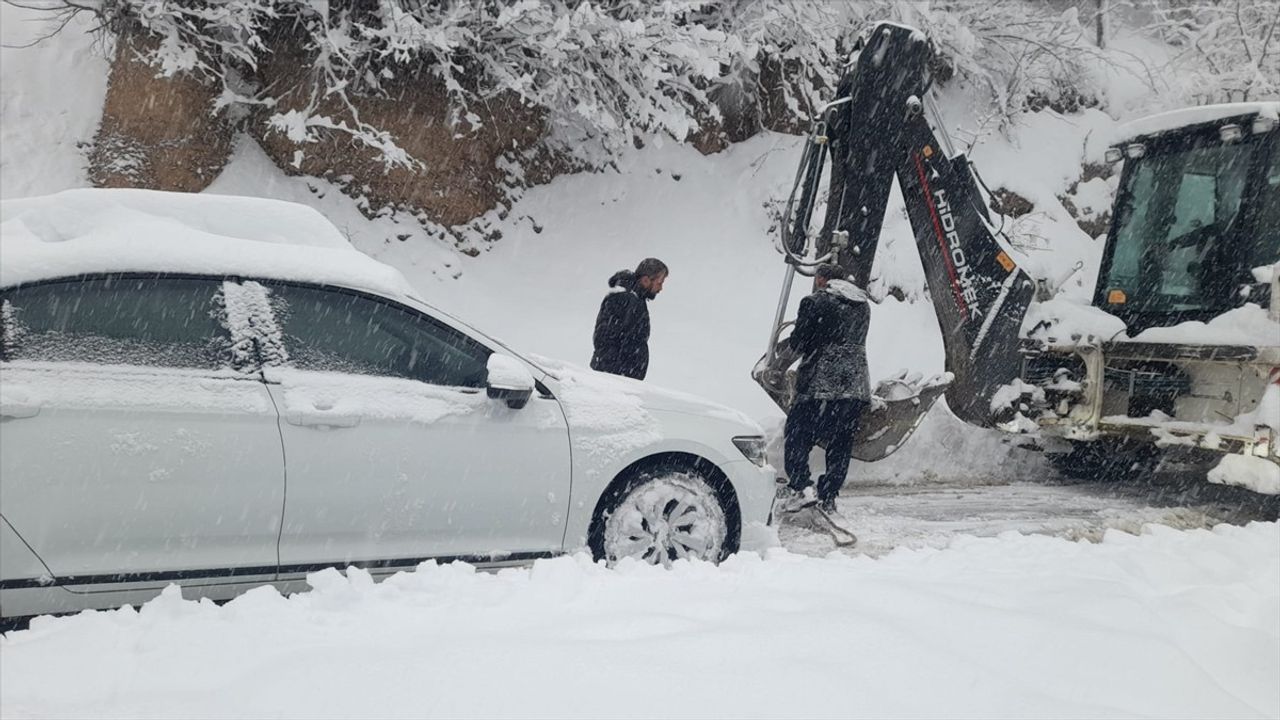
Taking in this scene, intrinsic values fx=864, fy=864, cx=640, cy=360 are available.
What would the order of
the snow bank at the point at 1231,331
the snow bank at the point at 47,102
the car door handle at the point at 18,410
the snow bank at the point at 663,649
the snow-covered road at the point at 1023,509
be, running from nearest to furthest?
the snow bank at the point at 663,649, the car door handle at the point at 18,410, the snow-covered road at the point at 1023,509, the snow bank at the point at 1231,331, the snow bank at the point at 47,102

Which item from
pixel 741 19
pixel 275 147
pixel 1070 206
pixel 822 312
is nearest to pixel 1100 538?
pixel 822 312

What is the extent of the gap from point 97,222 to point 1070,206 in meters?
14.7

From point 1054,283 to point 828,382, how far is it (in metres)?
2.60

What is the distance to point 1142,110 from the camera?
53.6ft

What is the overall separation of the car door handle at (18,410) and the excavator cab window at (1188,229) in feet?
25.7

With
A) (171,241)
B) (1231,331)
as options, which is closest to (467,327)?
(171,241)

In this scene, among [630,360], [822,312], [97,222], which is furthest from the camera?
[630,360]

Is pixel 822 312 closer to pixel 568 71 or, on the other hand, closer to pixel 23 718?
pixel 23 718

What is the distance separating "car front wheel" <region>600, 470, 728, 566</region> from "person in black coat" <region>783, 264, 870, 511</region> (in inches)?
69.0

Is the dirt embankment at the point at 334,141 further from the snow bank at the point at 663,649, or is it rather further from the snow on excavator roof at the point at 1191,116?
the snow bank at the point at 663,649

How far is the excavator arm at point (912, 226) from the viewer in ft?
21.0

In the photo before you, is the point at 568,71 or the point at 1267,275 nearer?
the point at 1267,275

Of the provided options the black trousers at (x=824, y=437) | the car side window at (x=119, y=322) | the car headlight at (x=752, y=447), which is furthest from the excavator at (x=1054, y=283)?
the car side window at (x=119, y=322)

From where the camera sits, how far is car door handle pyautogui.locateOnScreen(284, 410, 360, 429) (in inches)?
140
